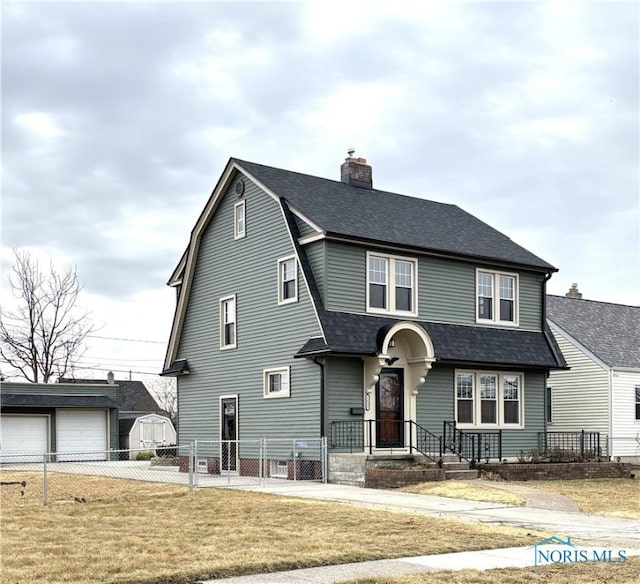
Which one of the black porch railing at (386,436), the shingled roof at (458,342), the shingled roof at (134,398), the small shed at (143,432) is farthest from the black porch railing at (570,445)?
the shingled roof at (134,398)

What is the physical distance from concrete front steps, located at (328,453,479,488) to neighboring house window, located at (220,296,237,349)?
255 inches

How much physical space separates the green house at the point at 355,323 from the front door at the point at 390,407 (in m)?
0.03

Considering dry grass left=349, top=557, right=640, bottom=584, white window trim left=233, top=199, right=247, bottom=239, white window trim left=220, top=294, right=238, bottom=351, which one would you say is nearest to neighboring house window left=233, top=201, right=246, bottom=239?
white window trim left=233, top=199, right=247, bottom=239

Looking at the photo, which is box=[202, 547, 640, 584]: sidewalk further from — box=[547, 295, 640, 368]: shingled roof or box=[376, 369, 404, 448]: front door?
box=[547, 295, 640, 368]: shingled roof

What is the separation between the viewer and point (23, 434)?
43469 millimetres

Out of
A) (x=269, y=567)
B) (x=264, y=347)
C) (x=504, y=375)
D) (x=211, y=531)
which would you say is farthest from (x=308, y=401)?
(x=269, y=567)

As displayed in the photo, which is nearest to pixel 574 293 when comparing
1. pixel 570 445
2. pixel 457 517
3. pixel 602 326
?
pixel 602 326

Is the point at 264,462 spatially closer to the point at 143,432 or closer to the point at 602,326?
the point at 602,326

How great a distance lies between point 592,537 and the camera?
41.2 ft

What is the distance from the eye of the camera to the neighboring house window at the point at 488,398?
2677 cm

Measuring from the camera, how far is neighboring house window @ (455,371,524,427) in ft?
87.8

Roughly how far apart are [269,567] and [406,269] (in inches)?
661

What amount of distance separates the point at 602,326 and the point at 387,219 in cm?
1447

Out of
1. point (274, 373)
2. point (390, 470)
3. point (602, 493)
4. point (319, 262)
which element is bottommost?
point (602, 493)
